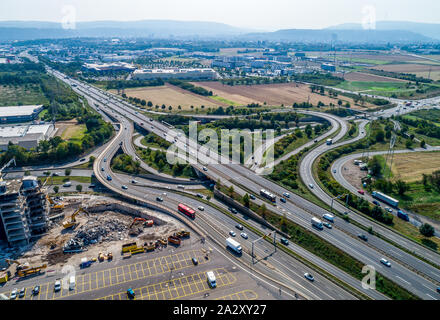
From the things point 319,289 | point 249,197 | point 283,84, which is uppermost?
point 283,84

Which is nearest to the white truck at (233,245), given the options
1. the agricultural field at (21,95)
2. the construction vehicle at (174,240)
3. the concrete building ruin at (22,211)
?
the construction vehicle at (174,240)

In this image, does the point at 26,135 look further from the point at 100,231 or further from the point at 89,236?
the point at 89,236

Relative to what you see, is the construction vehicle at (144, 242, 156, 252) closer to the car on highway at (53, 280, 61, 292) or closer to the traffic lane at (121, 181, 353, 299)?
the traffic lane at (121, 181, 353, 299)

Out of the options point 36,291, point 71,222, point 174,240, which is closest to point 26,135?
point 71,222

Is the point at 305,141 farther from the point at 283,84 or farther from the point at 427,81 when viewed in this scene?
the point at 427,81

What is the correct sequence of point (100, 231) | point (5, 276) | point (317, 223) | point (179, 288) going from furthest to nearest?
Answer: point (100, 231), point (317, 223), point (5, 276), point (179, 288)

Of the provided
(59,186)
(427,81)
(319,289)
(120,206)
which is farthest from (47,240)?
(427,81)

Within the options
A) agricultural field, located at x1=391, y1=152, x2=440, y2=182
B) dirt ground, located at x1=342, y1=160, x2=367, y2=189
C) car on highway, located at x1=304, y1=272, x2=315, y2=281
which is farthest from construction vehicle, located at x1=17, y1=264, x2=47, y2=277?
agricultural field, located at x1=391, y1=152, x2=440, y2=182
